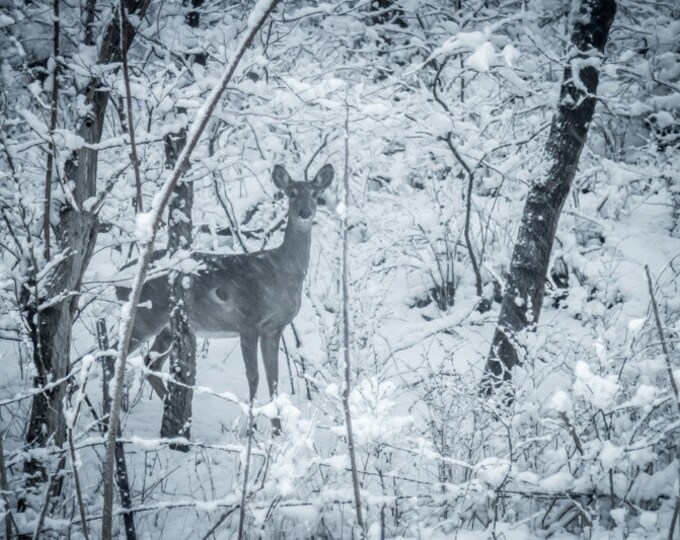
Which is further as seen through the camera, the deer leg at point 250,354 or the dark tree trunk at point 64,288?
the deer leg at point 250,354

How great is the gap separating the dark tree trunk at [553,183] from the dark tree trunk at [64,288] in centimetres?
314

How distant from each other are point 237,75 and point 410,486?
3.03 metres

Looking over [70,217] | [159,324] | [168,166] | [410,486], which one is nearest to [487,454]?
[410,486]

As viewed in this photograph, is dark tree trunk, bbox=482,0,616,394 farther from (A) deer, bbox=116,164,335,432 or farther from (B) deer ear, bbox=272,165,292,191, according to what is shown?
(B) deer ear, bbox=272,165,292,191

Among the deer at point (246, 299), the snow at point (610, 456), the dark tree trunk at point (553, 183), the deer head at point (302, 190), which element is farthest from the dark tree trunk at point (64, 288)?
the dark tree trunk at point (553, 183)

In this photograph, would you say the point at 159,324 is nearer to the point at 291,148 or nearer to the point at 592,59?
the point at 291,148

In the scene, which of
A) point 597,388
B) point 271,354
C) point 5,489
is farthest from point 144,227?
point 271,354

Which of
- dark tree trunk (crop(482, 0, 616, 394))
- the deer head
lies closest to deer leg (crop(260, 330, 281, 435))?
the deer head

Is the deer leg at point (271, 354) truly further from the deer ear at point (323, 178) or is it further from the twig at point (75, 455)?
the twig at point (75, 455)

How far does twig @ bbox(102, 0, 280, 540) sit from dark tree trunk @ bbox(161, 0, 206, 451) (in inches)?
123

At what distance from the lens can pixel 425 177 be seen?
8.31 m

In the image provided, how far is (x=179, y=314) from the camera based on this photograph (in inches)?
167

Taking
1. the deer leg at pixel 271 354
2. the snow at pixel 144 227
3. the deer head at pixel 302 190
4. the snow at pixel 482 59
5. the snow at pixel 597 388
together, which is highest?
the snow at pixel 482 59

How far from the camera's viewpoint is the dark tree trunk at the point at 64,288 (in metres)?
2.74
